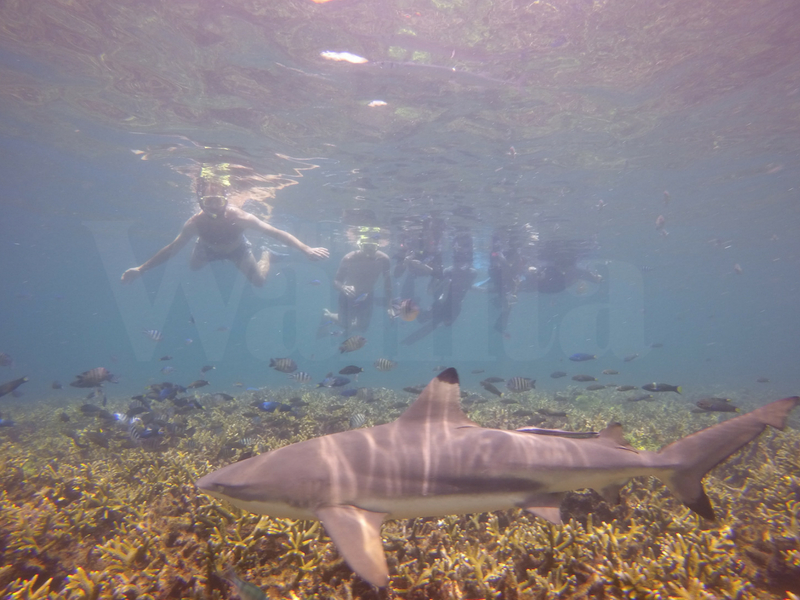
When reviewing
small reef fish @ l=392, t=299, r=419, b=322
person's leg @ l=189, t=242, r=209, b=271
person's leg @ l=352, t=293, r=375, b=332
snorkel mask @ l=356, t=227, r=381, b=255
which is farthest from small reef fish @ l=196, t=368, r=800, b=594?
snorkel mask @ l=356, t=227, r=381, b=255

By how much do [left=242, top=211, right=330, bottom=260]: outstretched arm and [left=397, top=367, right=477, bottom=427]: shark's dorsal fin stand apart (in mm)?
9896

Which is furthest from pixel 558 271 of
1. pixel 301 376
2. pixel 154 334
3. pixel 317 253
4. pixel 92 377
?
pixel 92 377

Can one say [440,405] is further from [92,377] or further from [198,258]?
[198,258]

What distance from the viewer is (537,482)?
11.1 feet

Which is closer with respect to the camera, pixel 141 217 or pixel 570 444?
pixel 570 444

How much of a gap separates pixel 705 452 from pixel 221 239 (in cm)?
1875

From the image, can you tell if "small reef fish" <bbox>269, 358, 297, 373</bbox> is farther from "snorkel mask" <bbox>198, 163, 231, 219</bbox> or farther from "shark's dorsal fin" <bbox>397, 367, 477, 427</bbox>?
"snorkel mask" <bbox>198, 163, 231, 219</bbox>

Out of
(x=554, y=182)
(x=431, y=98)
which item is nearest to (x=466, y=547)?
(x=431, y=98)

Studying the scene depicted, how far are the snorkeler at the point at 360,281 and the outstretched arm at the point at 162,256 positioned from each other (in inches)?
294

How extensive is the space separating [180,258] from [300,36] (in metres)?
52.8

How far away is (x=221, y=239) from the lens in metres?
17.8

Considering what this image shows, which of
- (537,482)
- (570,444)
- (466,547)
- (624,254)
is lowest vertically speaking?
(466,547)

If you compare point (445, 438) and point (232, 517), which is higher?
point (445, 438)

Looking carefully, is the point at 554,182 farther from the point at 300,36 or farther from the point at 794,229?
the point at 794,229
